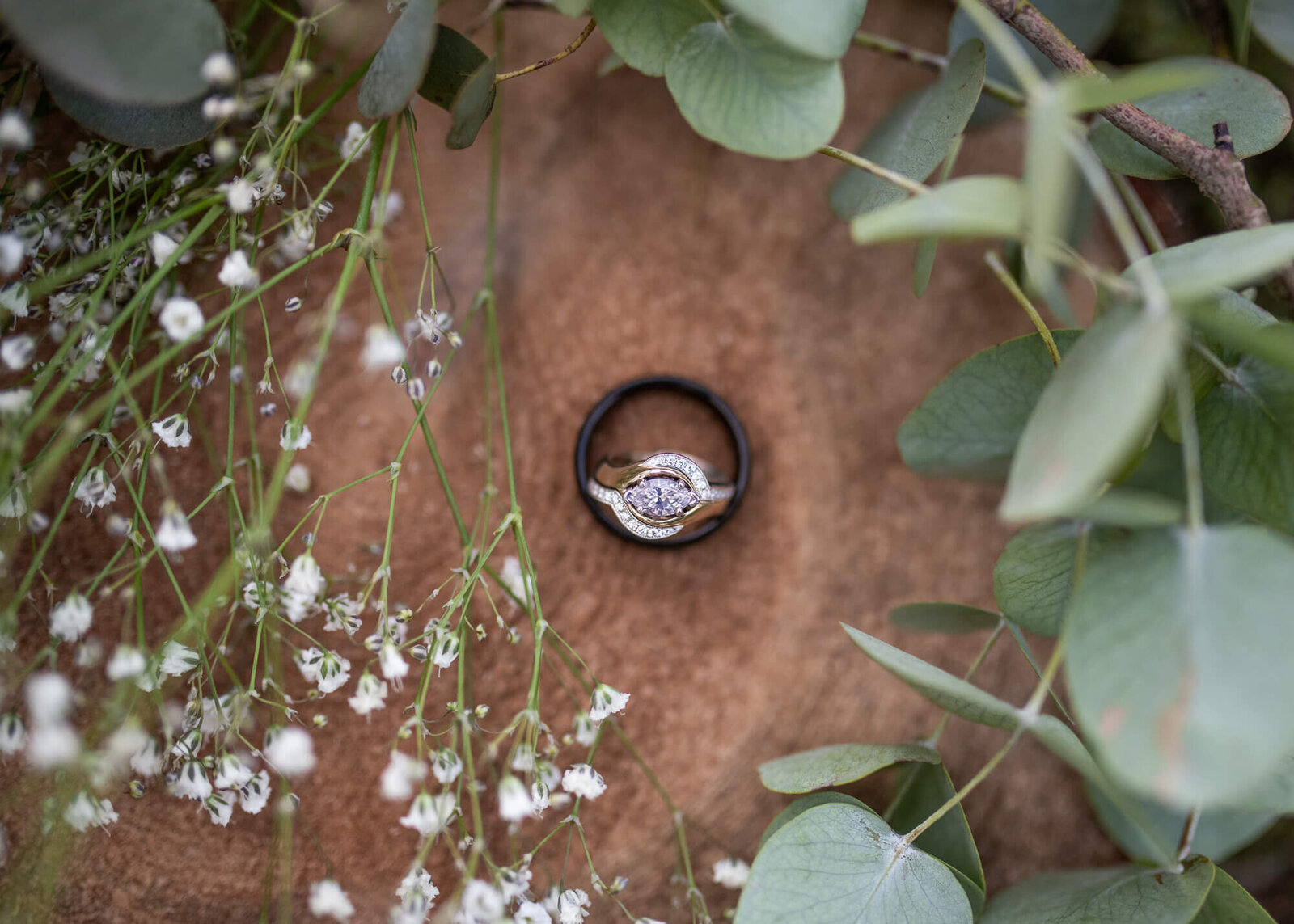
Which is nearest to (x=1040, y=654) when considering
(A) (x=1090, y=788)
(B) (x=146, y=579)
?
(A) (x=1090, y=788)

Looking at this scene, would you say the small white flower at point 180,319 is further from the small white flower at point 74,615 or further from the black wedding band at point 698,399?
the black wedding band at point 698,399

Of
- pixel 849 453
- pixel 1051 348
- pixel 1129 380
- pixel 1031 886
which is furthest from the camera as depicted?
pixel 849 453

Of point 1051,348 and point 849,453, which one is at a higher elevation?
point 1051,348

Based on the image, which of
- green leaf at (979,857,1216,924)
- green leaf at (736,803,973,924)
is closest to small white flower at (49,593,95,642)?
green leaf at (736,803,973,924)

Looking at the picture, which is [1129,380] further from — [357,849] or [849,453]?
[357,849]

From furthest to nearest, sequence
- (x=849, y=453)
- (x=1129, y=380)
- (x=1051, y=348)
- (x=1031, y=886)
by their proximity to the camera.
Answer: (x=849, y=453) < (x=1031, y=886) < (x=1051, y=348) < (x=1129, y=380)

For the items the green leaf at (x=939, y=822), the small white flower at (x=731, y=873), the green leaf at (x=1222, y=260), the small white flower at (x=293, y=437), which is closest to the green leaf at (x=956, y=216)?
the green leaf at (x=1222, y=260)
